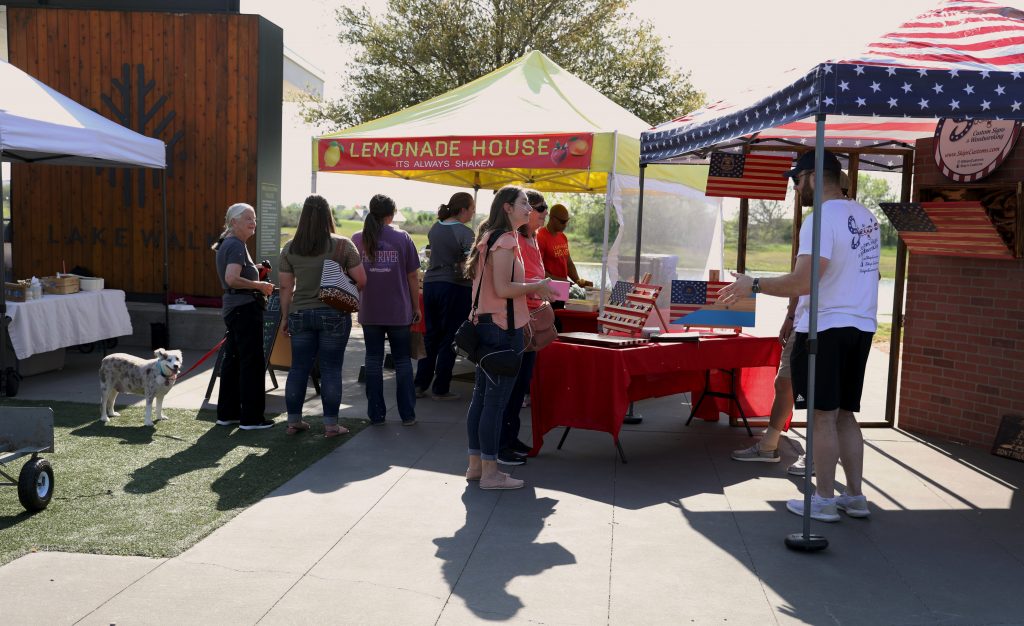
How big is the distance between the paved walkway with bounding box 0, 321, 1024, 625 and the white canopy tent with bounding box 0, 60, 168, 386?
3994 mm

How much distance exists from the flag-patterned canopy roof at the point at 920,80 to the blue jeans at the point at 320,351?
267cm

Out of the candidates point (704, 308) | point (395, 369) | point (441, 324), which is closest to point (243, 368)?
point (395, 369)

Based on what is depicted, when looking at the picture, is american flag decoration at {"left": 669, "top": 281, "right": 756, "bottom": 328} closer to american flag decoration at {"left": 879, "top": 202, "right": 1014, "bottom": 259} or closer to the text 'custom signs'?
american flag decoration at {"left": 879, "top": 202, "right": 1014, "bottom": 259}

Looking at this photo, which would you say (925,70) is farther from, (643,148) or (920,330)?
(920,330)

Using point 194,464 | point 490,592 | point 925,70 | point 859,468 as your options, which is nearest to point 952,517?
point 859,468

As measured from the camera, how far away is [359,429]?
6.80 metres

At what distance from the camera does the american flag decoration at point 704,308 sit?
643 centimetres

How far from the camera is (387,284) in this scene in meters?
6.68

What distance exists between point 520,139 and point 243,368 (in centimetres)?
Answer: 323

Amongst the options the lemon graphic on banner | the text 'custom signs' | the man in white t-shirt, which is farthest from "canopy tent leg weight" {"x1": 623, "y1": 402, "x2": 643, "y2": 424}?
the lemon graphic on banner

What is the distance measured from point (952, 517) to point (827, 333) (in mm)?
1302

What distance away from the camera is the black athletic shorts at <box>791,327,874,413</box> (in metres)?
4.61

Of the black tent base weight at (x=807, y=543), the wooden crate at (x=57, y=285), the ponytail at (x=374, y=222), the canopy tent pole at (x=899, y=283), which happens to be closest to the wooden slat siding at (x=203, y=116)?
the wooden crate at (x=57, y=285)

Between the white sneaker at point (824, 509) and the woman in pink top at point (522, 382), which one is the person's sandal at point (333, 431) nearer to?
the woman in pink top at point (522, 382)
